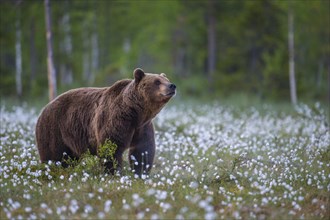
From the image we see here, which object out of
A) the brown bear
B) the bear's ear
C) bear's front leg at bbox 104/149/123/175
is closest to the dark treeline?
the brown bear

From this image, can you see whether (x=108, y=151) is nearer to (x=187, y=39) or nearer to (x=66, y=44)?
(x=66, y=44)

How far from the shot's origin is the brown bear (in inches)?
325

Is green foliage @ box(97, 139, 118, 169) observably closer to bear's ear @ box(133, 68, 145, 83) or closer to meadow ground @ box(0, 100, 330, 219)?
meadow ground @ box(0, 100, 330, 219)

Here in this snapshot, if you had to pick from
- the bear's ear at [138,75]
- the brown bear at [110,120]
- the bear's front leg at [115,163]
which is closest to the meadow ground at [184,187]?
the bear's front leg at [115,163]

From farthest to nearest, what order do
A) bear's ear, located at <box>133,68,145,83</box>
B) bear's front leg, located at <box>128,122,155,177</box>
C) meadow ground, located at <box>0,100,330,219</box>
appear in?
bear's front leg, located at <box>128,122,155,177</box> < bear's ear, located at <box>133,68,145,83</box> < meadow ground, located at <box>0,100,330,219</box>

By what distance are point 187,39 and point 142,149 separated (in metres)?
29.5

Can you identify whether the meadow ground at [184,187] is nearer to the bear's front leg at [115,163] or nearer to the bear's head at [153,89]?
the bear's front leg at [115,163]

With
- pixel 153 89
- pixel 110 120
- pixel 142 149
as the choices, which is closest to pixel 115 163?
pixel 142 149

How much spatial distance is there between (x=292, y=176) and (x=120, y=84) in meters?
3.32

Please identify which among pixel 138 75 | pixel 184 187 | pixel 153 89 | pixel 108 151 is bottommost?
pixel 184 187

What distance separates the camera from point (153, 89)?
8320mm

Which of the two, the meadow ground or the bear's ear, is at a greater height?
the bear's ear

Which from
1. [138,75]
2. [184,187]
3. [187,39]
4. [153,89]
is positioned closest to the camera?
[184,187]

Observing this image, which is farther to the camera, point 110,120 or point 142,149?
point 142,149
